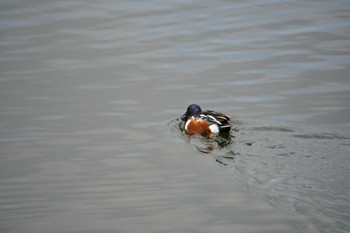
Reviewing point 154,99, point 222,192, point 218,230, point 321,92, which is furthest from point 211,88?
point 218,230

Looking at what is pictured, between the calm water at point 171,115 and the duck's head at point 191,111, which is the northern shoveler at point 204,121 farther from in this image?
the calm water at point 171,115

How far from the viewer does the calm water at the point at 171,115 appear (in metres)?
7.63

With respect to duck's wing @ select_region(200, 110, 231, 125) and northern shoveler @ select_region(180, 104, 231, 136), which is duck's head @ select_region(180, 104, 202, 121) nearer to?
northern shoveler @ select_region(180, 104, 231, 136)

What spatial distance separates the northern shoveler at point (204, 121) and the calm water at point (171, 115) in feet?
0.65

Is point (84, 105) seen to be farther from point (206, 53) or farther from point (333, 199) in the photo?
point (333, 199)

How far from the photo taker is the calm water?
7.63 m

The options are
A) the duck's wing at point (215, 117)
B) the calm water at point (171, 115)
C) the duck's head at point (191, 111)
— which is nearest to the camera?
the calm water at point (171, 115)

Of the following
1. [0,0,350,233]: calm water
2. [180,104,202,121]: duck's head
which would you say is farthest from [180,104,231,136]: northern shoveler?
[0,0,350,233]: calm water

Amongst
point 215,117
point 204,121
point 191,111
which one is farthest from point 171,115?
point 215,117

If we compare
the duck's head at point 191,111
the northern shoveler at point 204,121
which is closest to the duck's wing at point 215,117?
the northern shoveler at point 204,121

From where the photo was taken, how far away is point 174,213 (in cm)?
754

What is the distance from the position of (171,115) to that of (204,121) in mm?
807

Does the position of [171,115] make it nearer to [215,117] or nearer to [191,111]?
[191,111]

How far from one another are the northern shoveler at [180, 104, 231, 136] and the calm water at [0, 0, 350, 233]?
0.20 m
